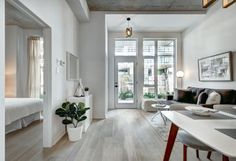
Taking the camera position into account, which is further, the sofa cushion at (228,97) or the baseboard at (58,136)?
the sofa cushion at (228,97)

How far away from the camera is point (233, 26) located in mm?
4969

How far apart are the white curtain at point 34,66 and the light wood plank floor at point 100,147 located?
6.40ft

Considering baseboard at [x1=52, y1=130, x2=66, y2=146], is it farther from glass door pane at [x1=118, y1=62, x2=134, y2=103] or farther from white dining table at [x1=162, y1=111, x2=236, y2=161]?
glass door pane at [x1=118, y1=62, x2=134, y2=103]

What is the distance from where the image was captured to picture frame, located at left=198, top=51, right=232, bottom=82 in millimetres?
5148

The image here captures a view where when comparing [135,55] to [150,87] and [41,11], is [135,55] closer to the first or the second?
[150,87]

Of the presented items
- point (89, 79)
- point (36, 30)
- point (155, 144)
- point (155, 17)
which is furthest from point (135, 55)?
point (155, 144)

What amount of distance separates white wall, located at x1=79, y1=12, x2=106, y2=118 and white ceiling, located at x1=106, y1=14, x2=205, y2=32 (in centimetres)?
52

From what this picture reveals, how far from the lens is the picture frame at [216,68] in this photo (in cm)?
515

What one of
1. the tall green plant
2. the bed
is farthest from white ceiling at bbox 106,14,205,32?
the tall green plant

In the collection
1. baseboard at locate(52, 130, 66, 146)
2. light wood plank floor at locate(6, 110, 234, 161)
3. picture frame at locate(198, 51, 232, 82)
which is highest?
picture frame at locate(198, 51, 232, 82)

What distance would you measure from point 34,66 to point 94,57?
1.98 meters

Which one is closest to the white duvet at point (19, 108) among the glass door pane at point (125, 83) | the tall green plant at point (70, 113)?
the tall green plant at point (70, 113)

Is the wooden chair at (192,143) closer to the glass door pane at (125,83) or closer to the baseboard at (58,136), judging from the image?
the baseboard at (58,136)

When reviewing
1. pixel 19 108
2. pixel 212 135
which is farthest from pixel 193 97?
pixel 212 135
